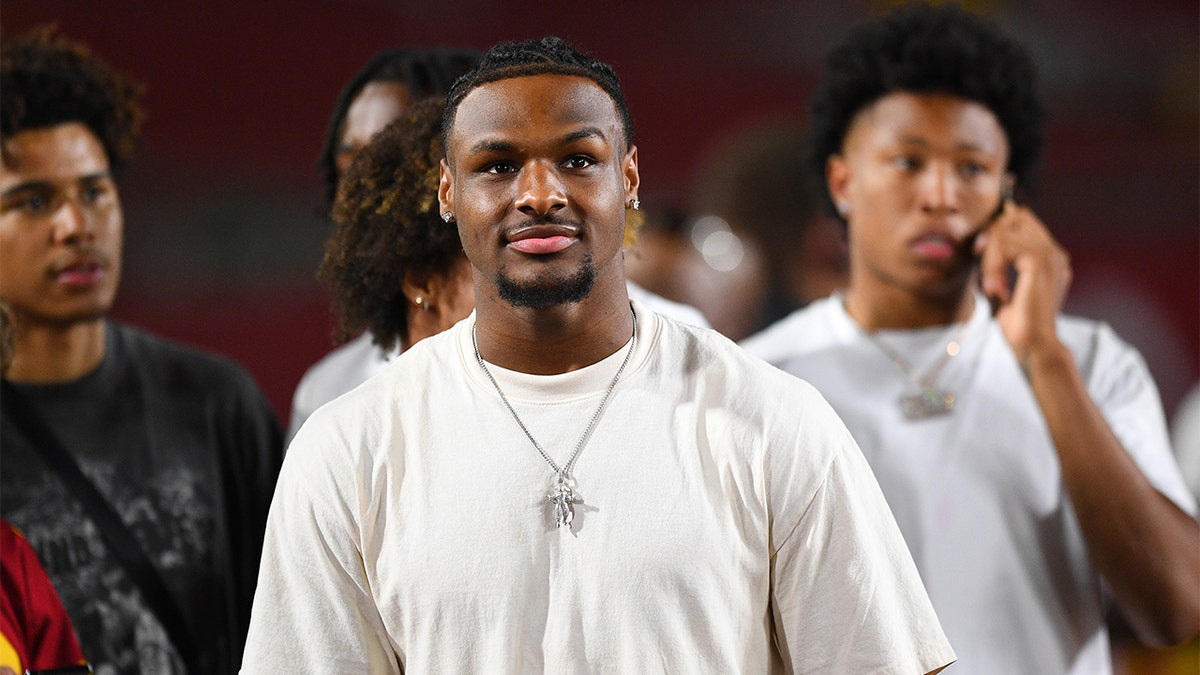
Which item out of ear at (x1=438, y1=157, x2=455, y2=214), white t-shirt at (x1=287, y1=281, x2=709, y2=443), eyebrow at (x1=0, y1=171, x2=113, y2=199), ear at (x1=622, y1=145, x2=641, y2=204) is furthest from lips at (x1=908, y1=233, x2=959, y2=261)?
eyebrow at (x1=0, y1=171, x2=113, y2=199)

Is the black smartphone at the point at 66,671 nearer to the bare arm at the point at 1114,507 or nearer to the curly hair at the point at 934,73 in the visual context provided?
the bare arm at the point at 1114,507

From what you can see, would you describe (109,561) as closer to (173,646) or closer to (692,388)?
(173,646)

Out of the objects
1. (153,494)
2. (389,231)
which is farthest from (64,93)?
(389,231)

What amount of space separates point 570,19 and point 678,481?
5.20 meters

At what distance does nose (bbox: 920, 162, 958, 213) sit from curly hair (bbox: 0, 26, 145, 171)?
1406mm

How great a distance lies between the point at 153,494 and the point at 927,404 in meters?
1.32

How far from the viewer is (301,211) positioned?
5.80 m

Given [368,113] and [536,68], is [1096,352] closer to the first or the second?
[368,113]

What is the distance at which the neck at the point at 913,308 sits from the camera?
102 inches

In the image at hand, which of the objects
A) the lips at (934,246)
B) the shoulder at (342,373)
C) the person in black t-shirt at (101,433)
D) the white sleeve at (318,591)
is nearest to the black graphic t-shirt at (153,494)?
the person in black t-shirt at (101,433)

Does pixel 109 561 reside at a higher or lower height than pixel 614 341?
lower

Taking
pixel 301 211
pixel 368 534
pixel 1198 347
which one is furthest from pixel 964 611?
pixel 1198 347

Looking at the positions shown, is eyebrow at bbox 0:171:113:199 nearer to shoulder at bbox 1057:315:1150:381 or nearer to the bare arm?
the bare arm

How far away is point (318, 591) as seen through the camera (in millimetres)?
1496
